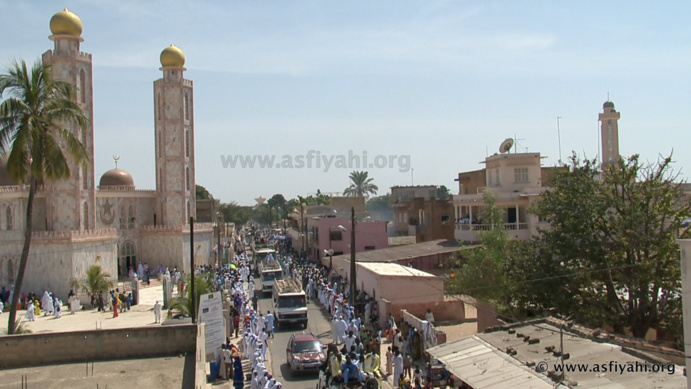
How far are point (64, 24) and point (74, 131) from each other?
6344 mm

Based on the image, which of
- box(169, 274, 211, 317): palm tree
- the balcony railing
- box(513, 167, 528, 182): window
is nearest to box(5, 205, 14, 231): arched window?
box(169, 274, 211, 317): palm tree

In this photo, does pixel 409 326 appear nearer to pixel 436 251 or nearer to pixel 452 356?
pixel 452 356

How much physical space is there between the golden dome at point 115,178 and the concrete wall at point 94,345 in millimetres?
38172

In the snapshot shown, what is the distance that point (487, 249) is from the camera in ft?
73.3

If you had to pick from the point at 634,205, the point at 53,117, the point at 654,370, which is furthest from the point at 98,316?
the point at 654,370

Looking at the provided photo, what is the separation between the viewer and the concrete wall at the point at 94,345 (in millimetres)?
13289

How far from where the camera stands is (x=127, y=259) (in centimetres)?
4491

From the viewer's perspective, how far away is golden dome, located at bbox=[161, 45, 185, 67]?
156ft

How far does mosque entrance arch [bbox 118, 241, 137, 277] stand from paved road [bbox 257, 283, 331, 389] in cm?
1520

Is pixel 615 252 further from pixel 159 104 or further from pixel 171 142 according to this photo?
pixel 159 104

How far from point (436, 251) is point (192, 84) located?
25422mm

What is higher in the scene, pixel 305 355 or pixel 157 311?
pixel 305 355

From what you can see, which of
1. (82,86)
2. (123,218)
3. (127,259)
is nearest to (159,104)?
(123,218)

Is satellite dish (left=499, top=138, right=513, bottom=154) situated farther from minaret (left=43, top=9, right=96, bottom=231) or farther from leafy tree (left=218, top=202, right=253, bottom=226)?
leafy tree (left=218, top=202, right=253, bottom=226)
